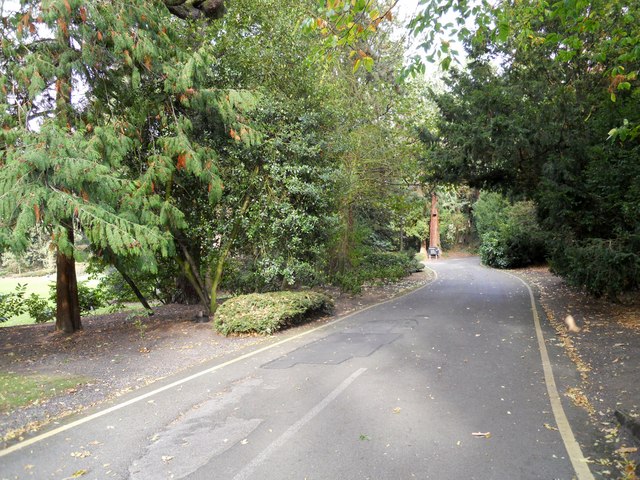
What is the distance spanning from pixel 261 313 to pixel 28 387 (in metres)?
4.98

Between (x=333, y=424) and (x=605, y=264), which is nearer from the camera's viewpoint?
(x=333, y=424)

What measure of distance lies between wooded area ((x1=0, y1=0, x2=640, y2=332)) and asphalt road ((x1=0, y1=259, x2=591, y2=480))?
3.32 meters

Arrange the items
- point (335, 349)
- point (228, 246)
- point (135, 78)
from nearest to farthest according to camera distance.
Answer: point (335, 349) < point (135, 78) < point (228, 246)

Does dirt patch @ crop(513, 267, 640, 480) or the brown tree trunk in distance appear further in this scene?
the brown tree trunk in distance

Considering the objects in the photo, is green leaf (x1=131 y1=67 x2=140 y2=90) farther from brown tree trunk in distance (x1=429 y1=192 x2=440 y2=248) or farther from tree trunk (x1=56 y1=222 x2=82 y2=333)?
brown tree trunk in distance (x1=429 y1=192 x2=440 y2=248)

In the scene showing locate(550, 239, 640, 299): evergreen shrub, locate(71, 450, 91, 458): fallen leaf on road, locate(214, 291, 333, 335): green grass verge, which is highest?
locate(550, 239, 640, 299): evergreen shrub

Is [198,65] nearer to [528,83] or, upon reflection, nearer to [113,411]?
[113,411]

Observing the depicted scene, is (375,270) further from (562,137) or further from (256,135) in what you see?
(256,135)

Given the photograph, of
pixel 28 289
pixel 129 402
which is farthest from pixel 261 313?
pixel 28 289

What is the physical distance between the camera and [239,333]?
429 inches

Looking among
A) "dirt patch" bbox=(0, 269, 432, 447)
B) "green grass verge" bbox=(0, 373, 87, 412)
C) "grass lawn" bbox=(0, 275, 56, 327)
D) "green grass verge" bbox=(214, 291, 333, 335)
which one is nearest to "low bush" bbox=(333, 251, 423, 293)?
"dirt patch" bbox=(0, 269, 432, 447)

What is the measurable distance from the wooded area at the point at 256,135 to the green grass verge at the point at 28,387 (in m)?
2.01

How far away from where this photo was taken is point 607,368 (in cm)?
734

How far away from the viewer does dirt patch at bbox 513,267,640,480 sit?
4.45 metres
